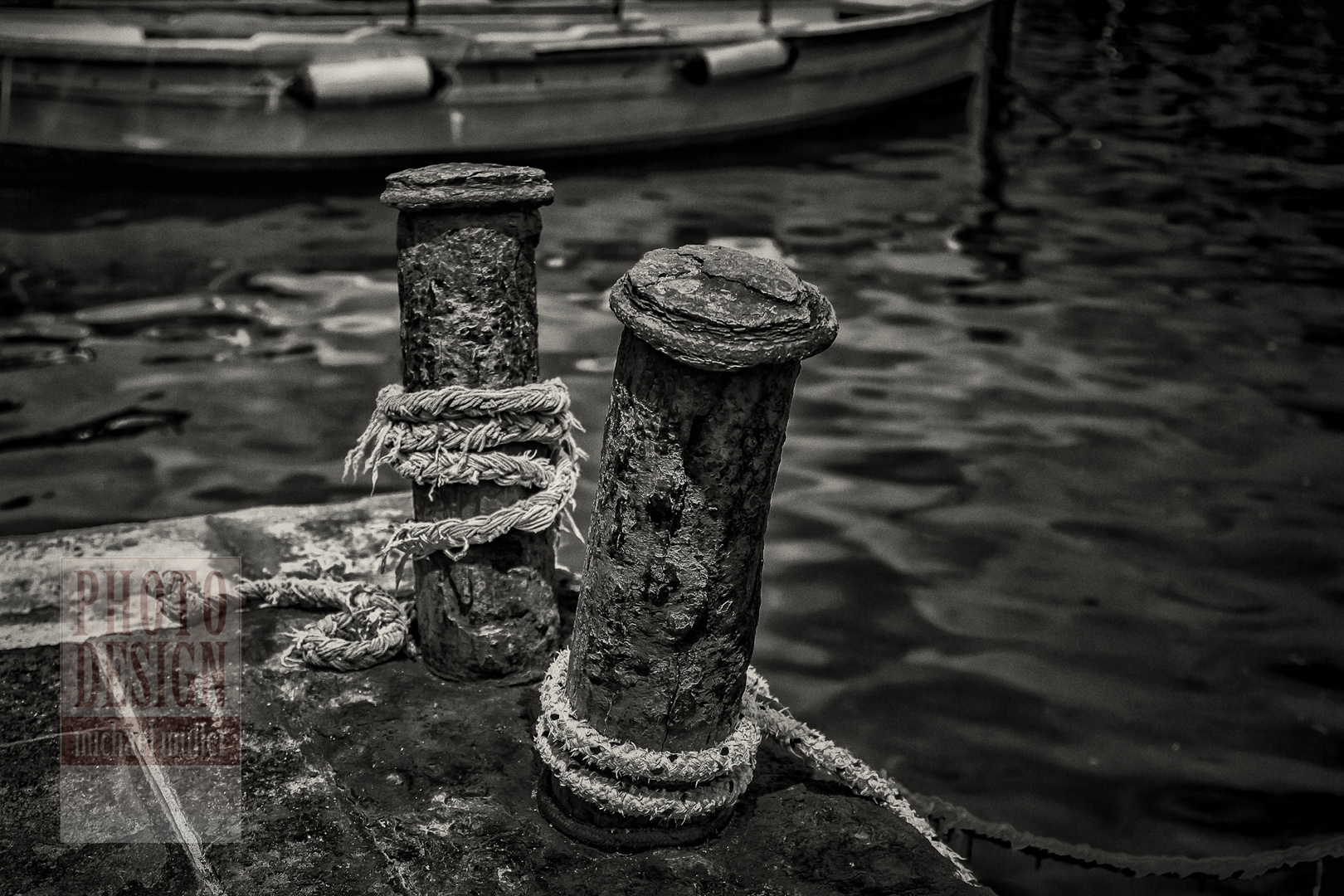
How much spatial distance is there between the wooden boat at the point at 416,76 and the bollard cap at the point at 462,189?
343 inches

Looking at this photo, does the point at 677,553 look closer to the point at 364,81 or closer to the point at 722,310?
the point at 722,310

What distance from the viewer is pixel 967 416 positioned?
659cm

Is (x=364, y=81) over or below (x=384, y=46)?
below

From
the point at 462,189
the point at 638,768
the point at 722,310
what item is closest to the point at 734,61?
the point at 462,189

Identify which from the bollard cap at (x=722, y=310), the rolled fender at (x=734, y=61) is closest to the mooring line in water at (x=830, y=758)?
the bollard cap at (x=722, y=310)

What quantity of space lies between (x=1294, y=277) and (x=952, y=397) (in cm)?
418

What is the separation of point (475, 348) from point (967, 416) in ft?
14.7

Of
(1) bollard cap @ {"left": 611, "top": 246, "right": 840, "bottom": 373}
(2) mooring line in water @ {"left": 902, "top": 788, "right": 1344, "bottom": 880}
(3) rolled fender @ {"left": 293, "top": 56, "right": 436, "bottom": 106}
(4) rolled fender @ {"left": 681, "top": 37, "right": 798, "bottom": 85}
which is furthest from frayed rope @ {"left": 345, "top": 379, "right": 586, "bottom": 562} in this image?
(4) rolled fender @ {"left": 681, "top": 37, "right": 798, "bottom": 85}

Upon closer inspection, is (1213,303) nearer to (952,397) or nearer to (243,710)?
(952,397)

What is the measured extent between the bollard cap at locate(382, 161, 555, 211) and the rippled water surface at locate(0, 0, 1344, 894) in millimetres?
2362

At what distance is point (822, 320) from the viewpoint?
2.14m

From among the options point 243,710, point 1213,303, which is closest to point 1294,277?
point 1213,303

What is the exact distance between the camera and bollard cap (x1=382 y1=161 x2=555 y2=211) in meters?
2.58

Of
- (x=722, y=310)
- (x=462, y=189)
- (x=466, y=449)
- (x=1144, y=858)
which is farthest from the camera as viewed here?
(x=1144, y=858)
